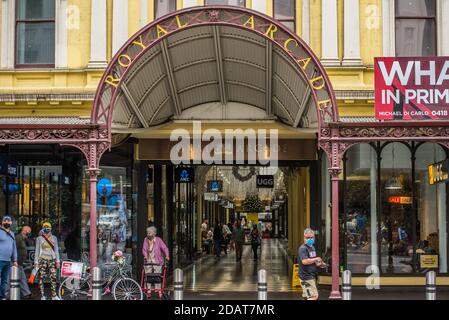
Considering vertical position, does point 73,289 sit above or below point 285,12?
below

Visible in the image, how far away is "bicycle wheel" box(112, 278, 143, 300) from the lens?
19.5 metres

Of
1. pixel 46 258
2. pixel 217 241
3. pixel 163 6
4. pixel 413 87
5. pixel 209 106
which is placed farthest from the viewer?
pixel 217 241

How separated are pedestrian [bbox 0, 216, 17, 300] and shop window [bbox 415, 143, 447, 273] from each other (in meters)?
10.8

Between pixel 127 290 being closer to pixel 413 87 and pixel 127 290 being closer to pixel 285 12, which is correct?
pixel 413 87

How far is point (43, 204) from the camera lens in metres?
24.1

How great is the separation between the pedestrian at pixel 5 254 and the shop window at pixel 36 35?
577cm

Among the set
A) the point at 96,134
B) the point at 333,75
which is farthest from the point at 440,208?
the point at 96,134

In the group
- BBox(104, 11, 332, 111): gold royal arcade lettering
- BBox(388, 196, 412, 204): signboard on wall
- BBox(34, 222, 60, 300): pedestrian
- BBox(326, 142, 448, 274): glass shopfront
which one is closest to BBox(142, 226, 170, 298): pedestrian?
BBox(34, 222, 60, 300): pedestrian

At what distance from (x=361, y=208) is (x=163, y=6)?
7991mm

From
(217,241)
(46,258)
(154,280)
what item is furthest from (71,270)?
(217,241)

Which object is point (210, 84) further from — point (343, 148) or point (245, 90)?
point (343, 148)

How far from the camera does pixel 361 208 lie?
23.2 metres

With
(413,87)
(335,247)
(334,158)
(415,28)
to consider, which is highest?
(415,28)

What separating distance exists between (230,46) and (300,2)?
353 cm
